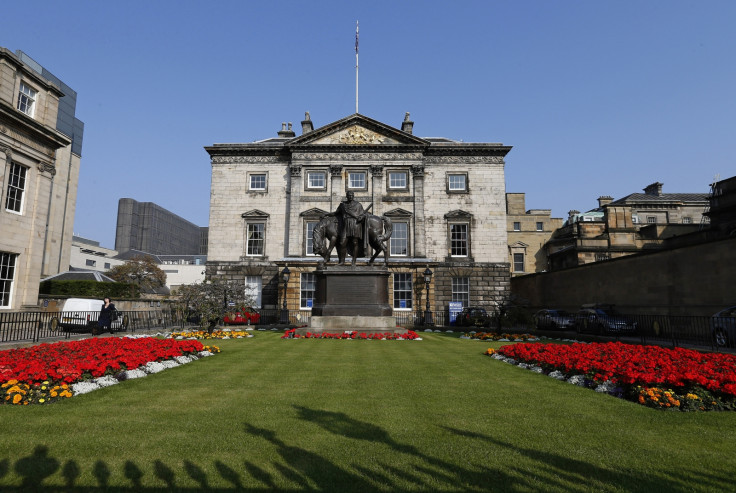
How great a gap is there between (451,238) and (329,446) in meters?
34.0

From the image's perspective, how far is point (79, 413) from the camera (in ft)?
19.4

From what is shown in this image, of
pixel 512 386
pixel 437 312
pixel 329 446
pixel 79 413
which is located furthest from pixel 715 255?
pixel 79 413

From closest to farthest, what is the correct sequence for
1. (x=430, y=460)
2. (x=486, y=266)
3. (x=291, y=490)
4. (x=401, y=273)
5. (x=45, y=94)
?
(x=291, y=490) < (x=430, y=460) < (x=45, y=94) < (x=401, y=273) < (x=486, y=266)

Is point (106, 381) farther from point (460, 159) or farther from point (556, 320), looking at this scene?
point (460, 159)

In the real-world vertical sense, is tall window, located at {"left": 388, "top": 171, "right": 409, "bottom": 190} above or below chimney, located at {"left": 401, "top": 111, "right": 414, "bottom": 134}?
below

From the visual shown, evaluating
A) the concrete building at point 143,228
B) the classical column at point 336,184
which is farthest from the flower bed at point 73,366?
the concrete building at point 143,228

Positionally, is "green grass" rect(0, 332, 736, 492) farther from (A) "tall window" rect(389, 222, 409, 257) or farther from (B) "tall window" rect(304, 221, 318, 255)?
(A) "tall window" rect(389, 222, 409, 257)

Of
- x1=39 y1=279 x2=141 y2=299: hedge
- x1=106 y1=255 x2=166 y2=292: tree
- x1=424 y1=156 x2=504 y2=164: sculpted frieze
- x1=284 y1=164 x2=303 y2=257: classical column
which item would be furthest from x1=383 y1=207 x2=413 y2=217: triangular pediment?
x1=106 y1=255 x2=166 y2=292: tree

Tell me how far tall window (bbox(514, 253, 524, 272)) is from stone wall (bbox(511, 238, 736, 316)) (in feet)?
90.0

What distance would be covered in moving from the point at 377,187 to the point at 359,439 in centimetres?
3351

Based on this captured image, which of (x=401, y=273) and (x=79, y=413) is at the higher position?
(x=401, y=273)

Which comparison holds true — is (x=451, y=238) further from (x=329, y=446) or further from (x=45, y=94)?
(x=329, y=446)

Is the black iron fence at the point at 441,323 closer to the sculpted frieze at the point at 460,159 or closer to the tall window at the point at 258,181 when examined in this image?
the tall window at the point at 258,181

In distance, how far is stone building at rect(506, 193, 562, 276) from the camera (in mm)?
59562
